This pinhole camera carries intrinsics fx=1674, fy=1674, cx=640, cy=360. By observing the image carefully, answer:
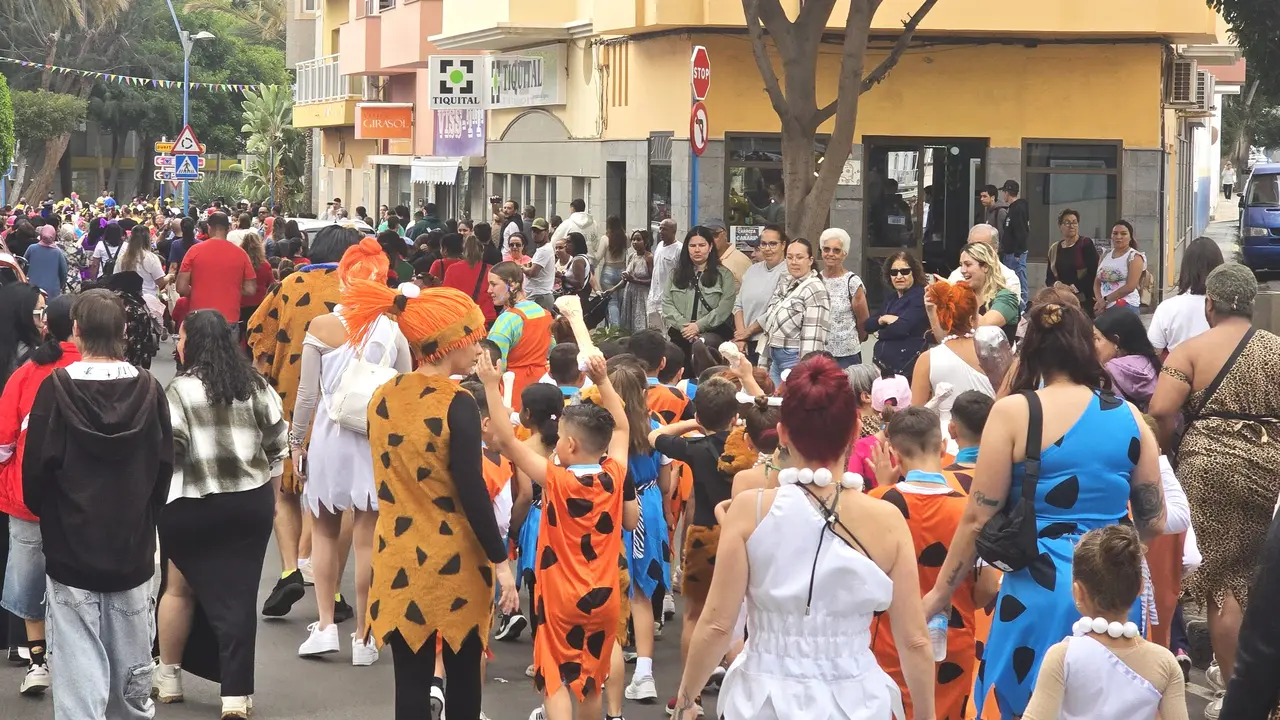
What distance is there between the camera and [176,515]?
6953mm

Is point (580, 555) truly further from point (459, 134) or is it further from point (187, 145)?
point (187, 145)

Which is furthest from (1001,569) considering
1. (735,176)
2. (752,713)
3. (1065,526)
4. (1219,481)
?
(735,176)

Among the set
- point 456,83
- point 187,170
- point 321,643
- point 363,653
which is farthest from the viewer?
point 187,170

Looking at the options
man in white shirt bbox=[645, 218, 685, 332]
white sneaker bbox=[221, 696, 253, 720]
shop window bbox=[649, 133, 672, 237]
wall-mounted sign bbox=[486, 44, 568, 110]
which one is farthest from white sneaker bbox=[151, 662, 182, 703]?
wall-mounted sign bbox=[486, 44, 568, 110]

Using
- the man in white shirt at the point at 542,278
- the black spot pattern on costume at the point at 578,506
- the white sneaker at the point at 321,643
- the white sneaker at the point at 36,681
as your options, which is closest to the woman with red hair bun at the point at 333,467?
the white sneaker at the point at 321,643

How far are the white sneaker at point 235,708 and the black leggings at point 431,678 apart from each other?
50.5 inches

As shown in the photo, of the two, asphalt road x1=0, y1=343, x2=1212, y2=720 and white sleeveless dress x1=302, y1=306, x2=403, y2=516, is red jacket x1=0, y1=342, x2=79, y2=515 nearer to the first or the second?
asphalt road x1=0, y1=343, x2=1212, y2=720

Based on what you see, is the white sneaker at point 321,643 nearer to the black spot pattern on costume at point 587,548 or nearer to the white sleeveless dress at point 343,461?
the white sleeveless dress at point 343,461

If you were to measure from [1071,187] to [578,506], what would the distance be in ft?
57.6

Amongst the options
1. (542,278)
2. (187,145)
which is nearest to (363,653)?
(542,278)

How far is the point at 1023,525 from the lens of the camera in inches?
204

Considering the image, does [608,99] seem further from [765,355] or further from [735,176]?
[765,355]

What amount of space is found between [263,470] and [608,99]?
64.4 ft

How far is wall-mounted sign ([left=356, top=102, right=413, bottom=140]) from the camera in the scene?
39.4 metres
